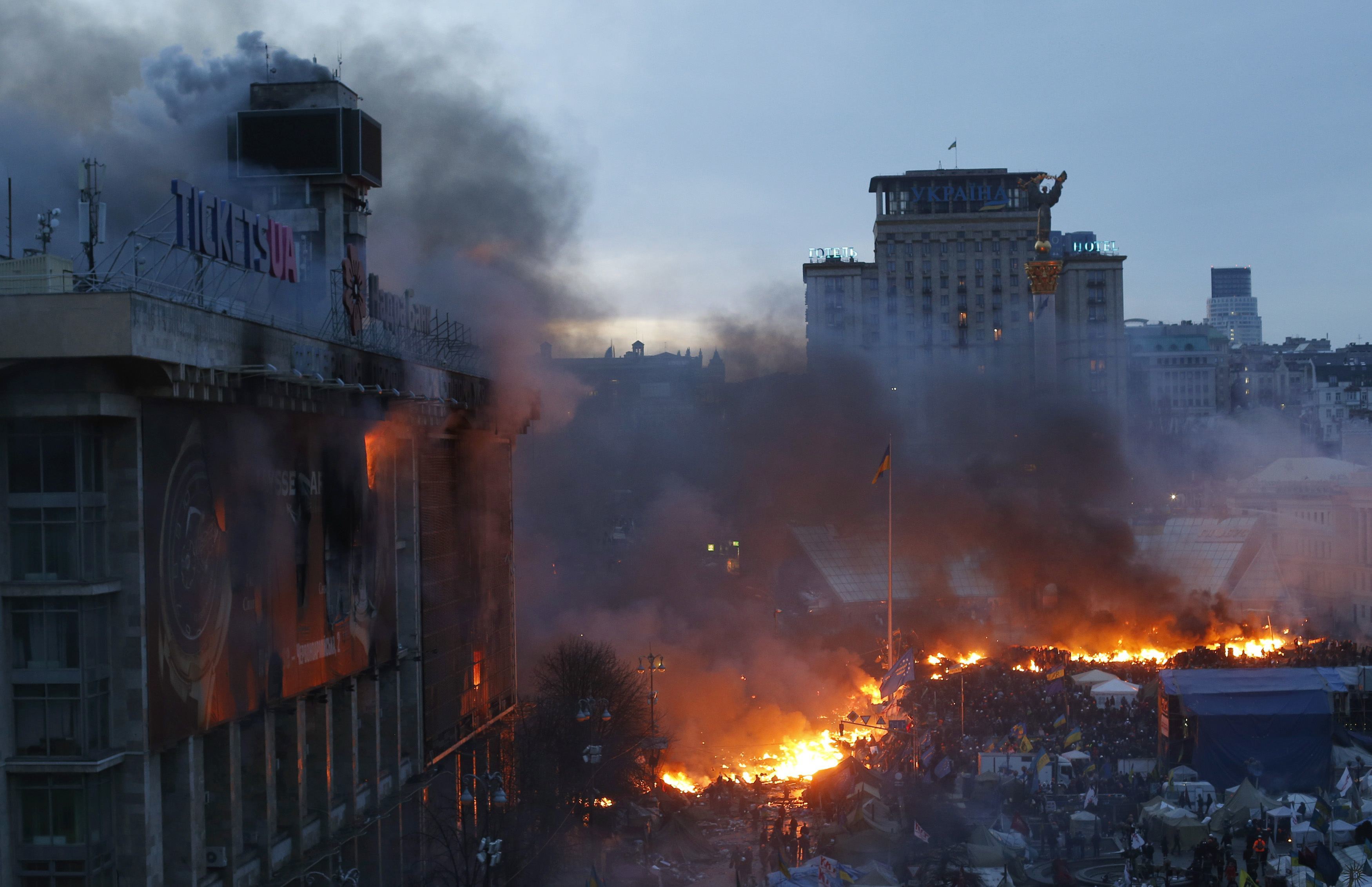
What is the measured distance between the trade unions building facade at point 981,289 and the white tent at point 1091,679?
59.3m

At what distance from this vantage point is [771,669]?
46906mm

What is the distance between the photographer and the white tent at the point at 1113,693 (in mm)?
38062

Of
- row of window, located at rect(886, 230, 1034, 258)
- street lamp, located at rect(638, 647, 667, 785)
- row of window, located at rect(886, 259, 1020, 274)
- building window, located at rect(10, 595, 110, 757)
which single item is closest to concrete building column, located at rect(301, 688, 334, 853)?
building window, located at rect(10, 595, 110, 757)

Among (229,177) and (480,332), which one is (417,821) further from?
(229,177)

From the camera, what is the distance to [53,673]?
1766cm

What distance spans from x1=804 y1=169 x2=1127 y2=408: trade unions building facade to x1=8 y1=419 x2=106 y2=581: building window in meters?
83.5

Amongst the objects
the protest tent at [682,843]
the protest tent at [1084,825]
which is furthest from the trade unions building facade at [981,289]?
the protest tent at [1084,825]

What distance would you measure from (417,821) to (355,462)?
9410mm

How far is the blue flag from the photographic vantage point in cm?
3512

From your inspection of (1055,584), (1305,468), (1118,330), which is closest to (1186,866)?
Answer: (1055,584)

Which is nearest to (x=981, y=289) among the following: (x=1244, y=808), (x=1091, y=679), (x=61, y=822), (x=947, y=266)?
(x=947, y=266)

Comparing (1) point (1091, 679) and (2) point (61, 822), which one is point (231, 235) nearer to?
(2) point (61, 822)

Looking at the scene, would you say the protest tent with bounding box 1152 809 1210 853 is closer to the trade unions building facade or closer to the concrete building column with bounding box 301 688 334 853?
the concrete building column with bounding box 301 688 334 853

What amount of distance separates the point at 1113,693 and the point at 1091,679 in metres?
1.35
